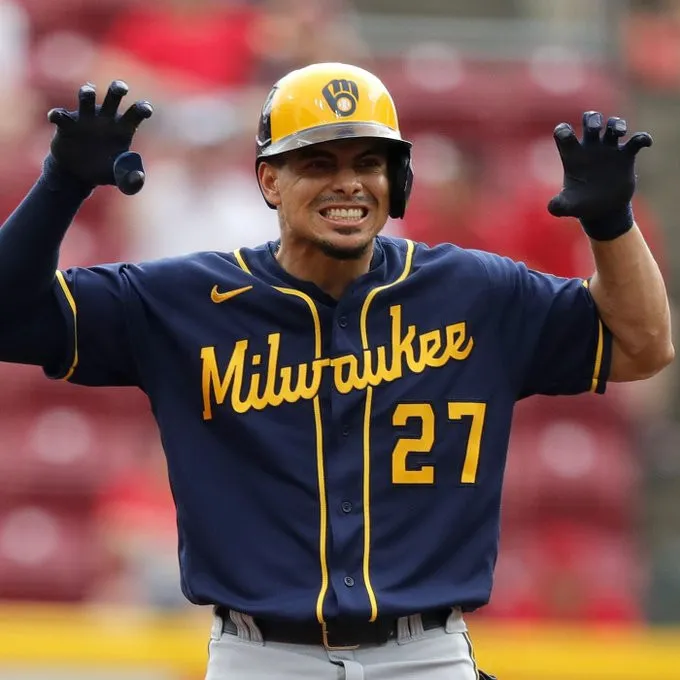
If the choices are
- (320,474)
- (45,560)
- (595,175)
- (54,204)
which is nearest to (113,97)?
(54,204)

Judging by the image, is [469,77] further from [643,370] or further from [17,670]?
[643,370]

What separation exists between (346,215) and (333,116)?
20cm

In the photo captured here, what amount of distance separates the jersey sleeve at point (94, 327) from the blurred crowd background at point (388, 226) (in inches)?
116

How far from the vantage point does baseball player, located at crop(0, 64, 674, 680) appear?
10.1 ft

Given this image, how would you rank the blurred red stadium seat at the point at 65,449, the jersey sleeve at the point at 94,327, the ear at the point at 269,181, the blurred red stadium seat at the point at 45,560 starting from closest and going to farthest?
the jersey sleeve at the point at 94,327 → the ear at the point at 269,181 → the blurred red stadium seat at the point at 45,560 → the blurred red stadium seat at the point at 65,449

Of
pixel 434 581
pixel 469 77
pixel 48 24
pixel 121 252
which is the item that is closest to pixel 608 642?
pixel 434 581

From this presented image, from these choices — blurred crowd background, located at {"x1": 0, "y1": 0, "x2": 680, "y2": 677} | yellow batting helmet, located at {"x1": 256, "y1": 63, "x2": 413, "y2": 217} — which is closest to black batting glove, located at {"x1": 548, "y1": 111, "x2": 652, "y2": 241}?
yellow batting helmet, located at {"x1": 256, "y1": 63, "x2": 413, "y2": 217}

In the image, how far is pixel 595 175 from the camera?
3.10m

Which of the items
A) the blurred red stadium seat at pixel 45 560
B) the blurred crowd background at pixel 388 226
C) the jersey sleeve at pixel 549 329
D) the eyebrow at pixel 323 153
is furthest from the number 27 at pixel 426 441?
the blurred red stadium seat at pixel 45 560

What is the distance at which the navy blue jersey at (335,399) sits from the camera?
3090 millimetres

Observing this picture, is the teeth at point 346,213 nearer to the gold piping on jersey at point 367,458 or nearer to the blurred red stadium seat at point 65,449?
the gold piping on jersey at point 367,458

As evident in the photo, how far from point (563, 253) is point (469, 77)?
1.22m

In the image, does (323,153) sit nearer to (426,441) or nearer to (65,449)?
(426,441)

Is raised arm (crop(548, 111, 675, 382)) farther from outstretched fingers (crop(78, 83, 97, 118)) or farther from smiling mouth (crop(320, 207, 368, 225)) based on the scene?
outstretched fingers (crop(78, 83, 97, 118))
